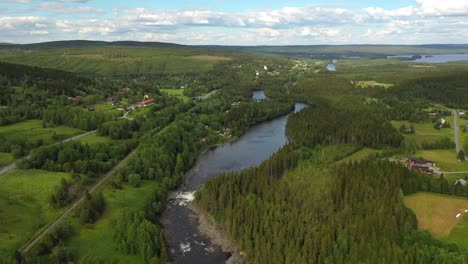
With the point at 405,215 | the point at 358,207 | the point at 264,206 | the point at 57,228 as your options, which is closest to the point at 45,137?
the point at 57,228

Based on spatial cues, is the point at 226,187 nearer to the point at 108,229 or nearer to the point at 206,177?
the point at 206,177

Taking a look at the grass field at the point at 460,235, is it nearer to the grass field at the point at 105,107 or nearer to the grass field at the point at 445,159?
the grass field at the point at 445,159

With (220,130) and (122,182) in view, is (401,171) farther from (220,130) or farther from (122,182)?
(220,130)

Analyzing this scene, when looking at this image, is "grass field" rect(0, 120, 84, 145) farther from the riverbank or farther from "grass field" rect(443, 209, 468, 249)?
"grass field" rect(443, 209, 468, 249)

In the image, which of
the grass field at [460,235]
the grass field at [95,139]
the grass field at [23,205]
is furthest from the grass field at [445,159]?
the grass field at [95,139]

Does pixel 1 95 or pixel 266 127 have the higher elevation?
pixel 1 95
